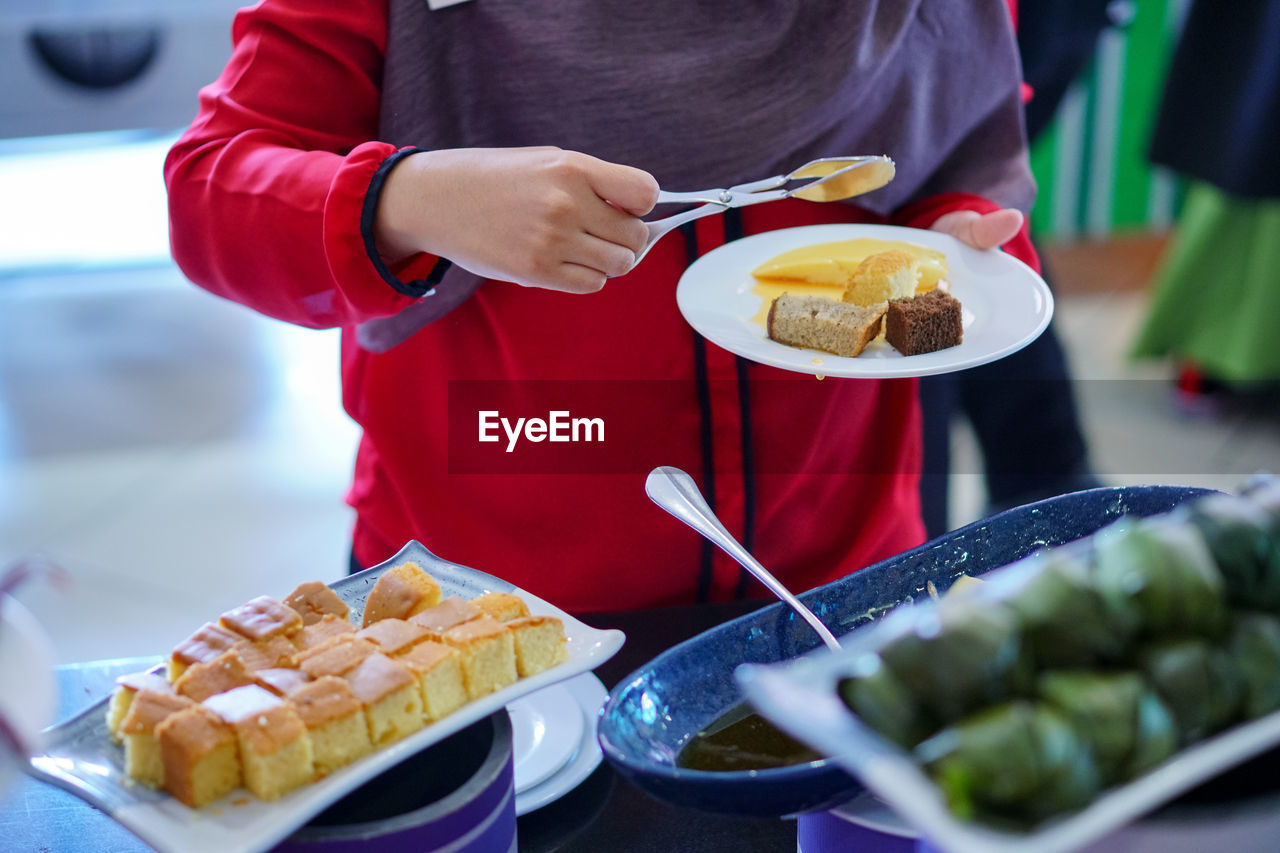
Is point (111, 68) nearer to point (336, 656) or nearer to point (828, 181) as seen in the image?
point (828, 181)

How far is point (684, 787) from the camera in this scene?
62 centimetres

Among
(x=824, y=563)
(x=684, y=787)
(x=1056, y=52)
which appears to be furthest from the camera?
(x=1056, y=52)

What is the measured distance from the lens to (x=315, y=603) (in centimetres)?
79

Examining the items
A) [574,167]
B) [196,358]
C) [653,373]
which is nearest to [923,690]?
[574,167]

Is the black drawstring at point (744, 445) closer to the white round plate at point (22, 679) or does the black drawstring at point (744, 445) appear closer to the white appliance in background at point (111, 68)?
the white round plate at point (22, 679)

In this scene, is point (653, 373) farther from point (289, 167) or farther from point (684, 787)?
point (684, 787)

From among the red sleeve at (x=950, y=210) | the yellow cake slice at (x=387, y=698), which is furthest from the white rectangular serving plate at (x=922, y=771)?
the red sleeve at (x=950, y=210)

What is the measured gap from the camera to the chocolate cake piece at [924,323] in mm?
1032

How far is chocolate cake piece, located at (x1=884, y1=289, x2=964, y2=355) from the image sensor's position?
103 cm

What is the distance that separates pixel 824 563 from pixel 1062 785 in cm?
81

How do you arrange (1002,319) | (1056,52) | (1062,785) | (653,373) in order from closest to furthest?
(1062,785)
(1002,319)
(653,373)
(1056,52)

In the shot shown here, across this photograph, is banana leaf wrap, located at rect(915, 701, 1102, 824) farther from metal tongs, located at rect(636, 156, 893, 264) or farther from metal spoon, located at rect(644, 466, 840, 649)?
metal tongs, located at rect(636, 156, 893, 264)

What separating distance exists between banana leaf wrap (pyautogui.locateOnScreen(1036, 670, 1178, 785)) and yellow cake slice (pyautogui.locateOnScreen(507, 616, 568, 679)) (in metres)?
0.33

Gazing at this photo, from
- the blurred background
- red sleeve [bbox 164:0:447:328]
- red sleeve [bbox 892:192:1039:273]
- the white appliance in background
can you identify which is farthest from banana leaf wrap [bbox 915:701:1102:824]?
the white appliance in background
